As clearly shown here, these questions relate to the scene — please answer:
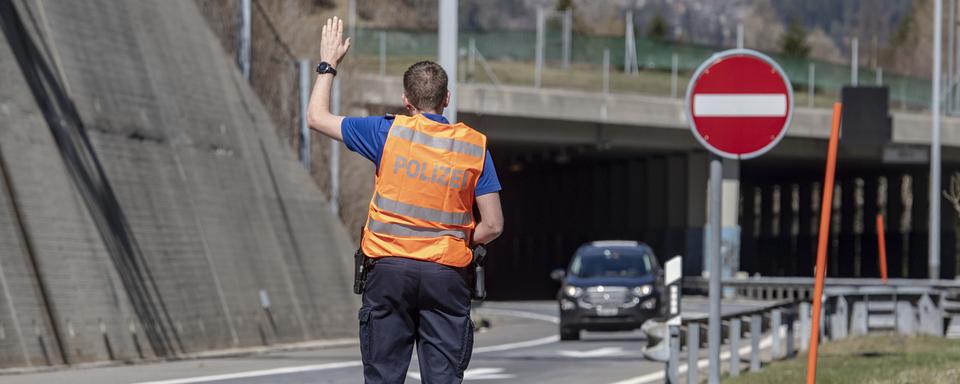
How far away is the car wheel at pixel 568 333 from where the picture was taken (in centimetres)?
2991

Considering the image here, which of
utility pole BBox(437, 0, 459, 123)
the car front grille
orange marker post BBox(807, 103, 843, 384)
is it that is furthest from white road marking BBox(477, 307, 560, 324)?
orange marker post BBox(807, 103, 843, 384)

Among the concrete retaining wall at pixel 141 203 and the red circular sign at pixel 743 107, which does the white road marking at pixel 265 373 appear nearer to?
the concrete retaining wall at pixel 141 203

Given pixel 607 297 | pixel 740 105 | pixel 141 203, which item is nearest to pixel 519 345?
pixel 607 297

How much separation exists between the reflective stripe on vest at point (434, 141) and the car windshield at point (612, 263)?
24137mm

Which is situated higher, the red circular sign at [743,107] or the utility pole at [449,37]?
the utility pole at [449,37]

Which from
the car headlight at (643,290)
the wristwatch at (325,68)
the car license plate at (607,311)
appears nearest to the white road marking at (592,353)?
the car license plate at (607,311)

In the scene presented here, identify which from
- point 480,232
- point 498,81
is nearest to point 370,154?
point 480,232

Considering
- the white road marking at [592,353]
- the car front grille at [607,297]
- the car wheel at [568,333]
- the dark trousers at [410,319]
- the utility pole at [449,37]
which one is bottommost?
the car wheel at [568,333]

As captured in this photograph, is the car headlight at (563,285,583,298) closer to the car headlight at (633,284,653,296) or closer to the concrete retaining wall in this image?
the car headlight at (633,284,653,296)

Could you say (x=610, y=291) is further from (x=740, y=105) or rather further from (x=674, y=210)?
(x=674, y=210)

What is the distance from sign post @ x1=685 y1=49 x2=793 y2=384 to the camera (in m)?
12.1

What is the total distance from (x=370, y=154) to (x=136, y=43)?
1589cm

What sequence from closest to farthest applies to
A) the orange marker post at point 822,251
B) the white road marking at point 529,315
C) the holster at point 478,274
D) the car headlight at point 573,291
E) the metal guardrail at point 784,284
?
the holster at point 478,274
the orange marker post at point 822,251
the car headlight at point 573,291
the white road marking at point 529,315
the metal guardrail at point 784,284

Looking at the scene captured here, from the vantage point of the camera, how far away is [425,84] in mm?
7422
